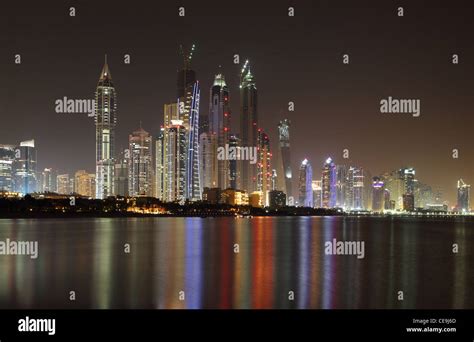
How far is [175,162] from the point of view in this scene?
18625 cm

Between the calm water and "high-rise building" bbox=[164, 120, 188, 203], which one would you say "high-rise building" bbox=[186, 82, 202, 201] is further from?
the calm water

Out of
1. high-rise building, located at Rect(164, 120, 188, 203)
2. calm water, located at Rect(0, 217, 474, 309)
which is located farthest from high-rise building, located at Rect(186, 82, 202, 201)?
calm water, located at Rect(0, 217, 474, 309)

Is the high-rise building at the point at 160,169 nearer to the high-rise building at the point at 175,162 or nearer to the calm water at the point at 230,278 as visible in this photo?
the high-rise building at the point at 175,162

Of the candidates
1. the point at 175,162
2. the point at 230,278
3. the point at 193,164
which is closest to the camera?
the point at 230,278

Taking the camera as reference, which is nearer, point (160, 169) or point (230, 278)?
point (230, 278)

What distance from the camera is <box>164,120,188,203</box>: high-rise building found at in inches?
7175

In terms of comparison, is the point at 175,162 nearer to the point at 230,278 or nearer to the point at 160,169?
the point at 160,169

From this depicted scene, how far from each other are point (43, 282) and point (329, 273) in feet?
51.4

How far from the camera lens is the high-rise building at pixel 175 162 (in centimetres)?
18225

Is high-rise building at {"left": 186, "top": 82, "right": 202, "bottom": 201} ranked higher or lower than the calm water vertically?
higher

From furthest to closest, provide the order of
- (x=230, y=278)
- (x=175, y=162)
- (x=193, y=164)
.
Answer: (x=175, y=162) < (x=193, y=164) < (x=230, y=278)

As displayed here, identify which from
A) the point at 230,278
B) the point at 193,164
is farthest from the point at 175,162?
the point at 230,278

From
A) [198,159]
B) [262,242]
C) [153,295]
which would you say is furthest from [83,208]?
[153,295]
